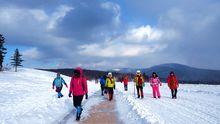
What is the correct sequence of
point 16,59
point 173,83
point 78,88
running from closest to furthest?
point 78,88, point 173,83, point 16,59

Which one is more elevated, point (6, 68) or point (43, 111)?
point (6, 68)

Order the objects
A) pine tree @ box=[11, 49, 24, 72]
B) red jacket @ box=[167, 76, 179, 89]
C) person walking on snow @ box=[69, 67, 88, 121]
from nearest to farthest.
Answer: person walking on snow @ box=[69, 67, 88, 121], red jacket @ box=[167, 76, 179, 89], pine tree @ box=[11, 49, 24, 72]

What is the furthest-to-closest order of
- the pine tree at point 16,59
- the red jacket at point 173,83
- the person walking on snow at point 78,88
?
the pine tree at point 16,59
the red jacket at point 173,83
the person walking on snow at point 78,88

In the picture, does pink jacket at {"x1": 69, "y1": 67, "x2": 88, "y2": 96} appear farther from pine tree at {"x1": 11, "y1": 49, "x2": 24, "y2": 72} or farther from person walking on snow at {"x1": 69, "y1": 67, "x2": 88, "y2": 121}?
pine tree at {"x1": 11, "y1": 49, "x2": 24, "y2": 72}

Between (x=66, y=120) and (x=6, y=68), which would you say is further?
(x=6, y=68)

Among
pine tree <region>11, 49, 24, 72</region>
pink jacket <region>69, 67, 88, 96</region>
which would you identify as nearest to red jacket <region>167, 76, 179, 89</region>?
pink jacket <region>69, 67, 88, 96</region>

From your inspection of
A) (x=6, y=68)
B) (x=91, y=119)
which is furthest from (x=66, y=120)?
(x=6, y=68)

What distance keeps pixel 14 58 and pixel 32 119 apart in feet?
328

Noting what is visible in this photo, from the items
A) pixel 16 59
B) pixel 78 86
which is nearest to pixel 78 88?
pixel 78 86

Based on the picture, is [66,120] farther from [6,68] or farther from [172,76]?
[6,68]

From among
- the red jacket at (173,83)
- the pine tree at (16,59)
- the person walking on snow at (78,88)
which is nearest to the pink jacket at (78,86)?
the person walking on snow at (78,88)

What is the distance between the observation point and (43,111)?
17375 mm

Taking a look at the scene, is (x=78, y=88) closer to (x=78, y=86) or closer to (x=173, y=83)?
(x=78, y=86)

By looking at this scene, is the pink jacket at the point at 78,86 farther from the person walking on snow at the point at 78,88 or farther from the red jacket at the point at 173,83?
the red jacket at the point at 173,83
